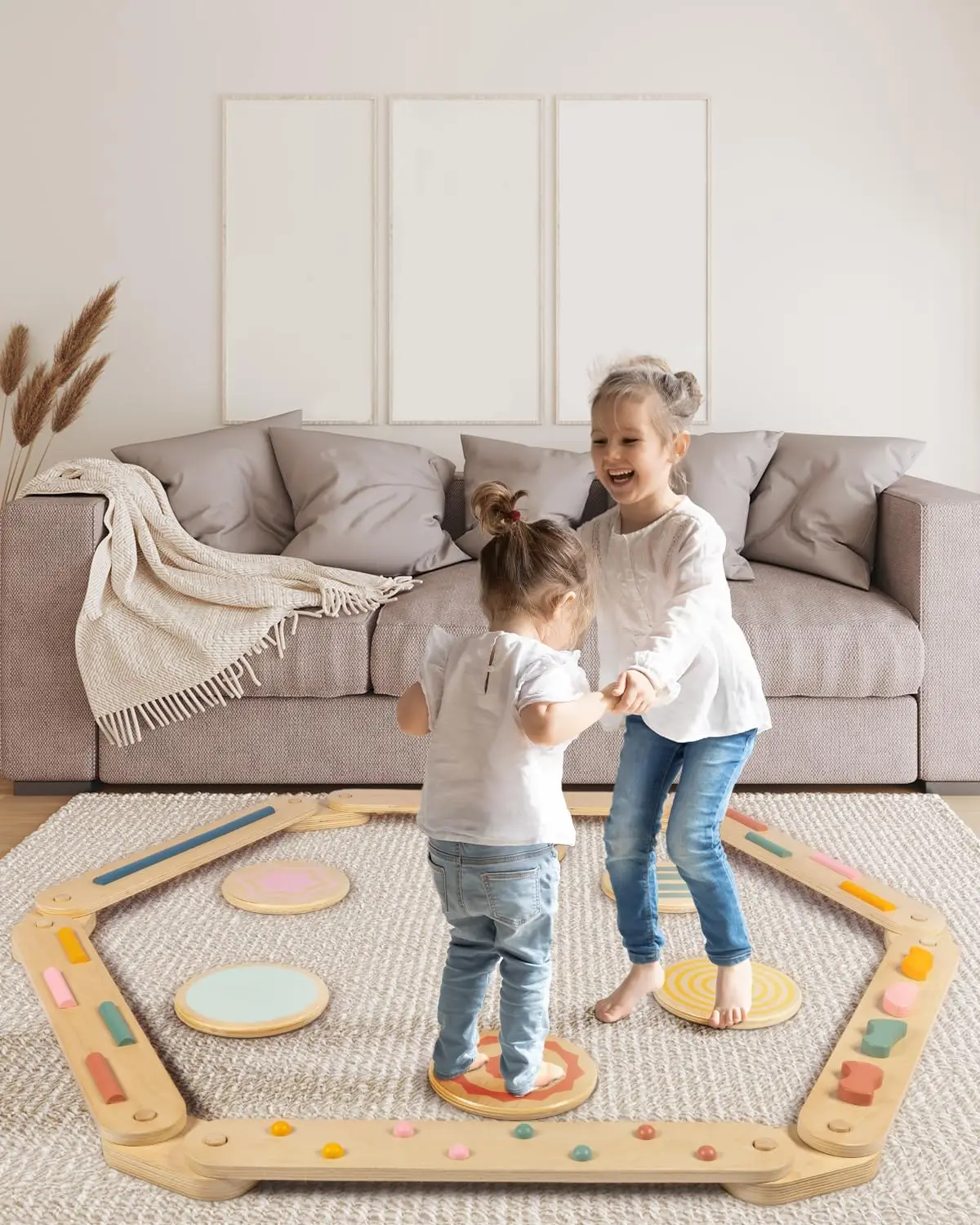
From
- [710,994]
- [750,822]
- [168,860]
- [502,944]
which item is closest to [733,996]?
[710,994]

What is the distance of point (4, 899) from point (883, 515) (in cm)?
229

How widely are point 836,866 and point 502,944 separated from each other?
1.02 m

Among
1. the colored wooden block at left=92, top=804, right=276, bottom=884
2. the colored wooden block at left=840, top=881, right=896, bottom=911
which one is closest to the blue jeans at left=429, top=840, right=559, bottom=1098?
the colored wooden block at left=840, top=881, right=896, bottom=911

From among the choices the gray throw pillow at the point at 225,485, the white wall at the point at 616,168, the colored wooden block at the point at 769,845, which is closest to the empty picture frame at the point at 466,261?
the white wall at the point at 616,168

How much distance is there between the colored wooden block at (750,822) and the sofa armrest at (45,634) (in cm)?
151

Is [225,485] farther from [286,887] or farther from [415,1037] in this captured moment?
[415,1037]

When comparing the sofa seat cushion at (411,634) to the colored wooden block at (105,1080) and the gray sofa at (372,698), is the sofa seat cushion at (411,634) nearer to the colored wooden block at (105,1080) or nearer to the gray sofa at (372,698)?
the gray sofa at (372,698)

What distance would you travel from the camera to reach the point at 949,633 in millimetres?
2930

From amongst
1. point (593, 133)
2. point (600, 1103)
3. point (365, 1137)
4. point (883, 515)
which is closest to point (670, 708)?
point (600, 1103)

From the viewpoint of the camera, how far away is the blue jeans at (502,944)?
4.91 ft

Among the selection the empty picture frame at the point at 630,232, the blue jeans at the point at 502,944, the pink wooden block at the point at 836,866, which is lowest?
the pink wooden block at the point at 836,866

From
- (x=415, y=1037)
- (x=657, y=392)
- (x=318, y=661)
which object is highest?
(x=657, y=392)

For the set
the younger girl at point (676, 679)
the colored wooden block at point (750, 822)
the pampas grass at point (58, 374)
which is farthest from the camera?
the pampas grass at point (58, 374)

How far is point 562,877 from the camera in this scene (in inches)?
94.0
